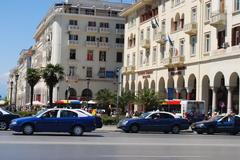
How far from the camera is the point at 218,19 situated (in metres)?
49.6

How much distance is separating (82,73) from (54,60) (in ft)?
18.8

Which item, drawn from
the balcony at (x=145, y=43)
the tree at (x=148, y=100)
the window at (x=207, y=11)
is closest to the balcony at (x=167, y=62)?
the balcony at (x=145, y=43)

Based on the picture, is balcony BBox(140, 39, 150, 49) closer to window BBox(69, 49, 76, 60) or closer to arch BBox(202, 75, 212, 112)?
arch BBox(202, 75, 212, 112)

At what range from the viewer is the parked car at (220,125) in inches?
1417

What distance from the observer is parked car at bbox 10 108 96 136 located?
27031 mm

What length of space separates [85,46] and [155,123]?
61519mm

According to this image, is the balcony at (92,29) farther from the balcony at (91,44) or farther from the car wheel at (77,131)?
the car wheel at (77,131)

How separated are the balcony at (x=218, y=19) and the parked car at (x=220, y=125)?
15.5 metres

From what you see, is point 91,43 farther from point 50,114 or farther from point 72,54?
point 50,114

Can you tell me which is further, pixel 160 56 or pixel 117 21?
pixel 117 21

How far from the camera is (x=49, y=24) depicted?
337 feet

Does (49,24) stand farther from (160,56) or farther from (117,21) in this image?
(160,56)

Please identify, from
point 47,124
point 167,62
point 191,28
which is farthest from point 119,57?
point 47,124

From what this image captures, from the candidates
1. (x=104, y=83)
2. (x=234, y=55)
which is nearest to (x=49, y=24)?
(x=104, y=83)
